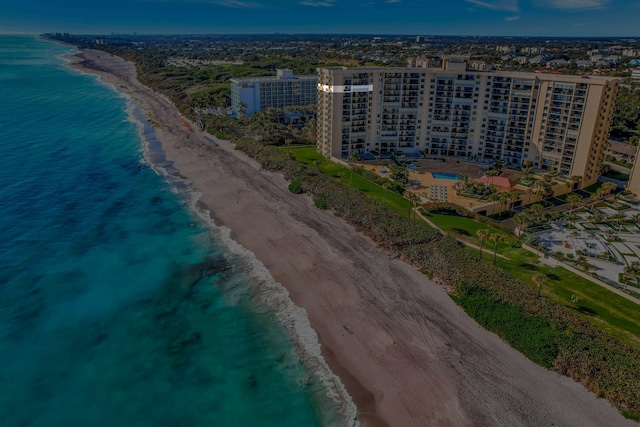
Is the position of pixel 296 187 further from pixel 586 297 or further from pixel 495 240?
pixel 586 297

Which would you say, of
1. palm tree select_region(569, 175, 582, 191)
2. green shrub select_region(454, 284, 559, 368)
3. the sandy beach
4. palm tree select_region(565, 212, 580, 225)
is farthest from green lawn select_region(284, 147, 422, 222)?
palm tree select_region(569, 175, 582, 191)

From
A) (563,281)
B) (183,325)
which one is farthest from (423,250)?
(183,325)

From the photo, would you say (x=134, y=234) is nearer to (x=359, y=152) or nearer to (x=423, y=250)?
(x=423, y=250)

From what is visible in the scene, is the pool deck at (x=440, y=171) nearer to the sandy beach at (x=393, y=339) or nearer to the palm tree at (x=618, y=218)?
the palm tree at (x=618, y=218)

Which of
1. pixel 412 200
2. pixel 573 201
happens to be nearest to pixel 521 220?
pixel 573 201

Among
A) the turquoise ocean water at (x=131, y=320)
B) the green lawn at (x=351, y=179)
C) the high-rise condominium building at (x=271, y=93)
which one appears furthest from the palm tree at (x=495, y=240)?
the high-rise condominium building at (x=271, y=93)

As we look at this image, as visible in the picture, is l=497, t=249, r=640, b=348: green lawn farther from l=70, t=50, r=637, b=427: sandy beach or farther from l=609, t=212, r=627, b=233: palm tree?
l=609, t=212, r=627, b=233: palm tree
